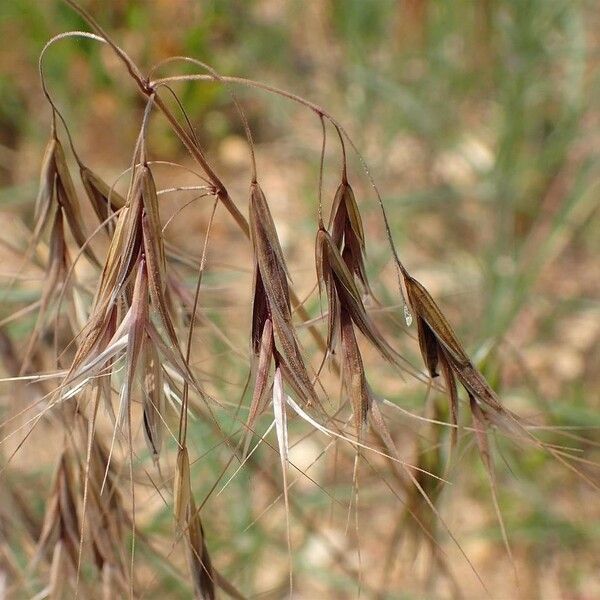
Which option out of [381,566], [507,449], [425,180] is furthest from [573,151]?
[381,566]

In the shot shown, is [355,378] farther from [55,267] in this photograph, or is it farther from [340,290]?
[55,267]

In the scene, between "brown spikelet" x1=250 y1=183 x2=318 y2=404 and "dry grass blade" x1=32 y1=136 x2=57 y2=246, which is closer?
"brown spikelet" x1=250 y1=183 x2=318 y2=404

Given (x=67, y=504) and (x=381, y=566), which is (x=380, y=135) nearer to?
(x=381, y=566)

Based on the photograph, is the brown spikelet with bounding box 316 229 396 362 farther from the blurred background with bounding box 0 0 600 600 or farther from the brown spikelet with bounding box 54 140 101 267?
the blurred background with bounding box 0 0 600 600

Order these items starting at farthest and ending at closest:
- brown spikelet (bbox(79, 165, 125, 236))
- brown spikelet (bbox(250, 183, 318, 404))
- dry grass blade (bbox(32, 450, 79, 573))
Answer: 1. dry grass blade (bbox(32, 450, 79, 573))
2. brown spikelet (bbox(79, 165, 125, 236))
3. brown spikelet (bbox(250, 183, 318, 404))

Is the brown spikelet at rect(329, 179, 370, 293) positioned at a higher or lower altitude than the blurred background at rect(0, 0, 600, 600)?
higher

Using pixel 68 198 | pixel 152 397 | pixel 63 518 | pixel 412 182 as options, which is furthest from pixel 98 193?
pixel 412 182

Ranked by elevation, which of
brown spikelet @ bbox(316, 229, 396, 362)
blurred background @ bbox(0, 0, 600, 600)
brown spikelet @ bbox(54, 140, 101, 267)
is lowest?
blurred background @ bbox(0, 0, 600, 600)

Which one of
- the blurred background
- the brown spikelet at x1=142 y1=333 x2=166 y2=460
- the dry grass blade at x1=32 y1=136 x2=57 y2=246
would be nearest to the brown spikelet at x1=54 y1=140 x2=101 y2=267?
the dry grass blade at x1=32 y1=136 x2=57 y2=246

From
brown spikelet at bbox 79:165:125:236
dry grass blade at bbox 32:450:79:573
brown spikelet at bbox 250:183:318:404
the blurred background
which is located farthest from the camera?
the blurred background
